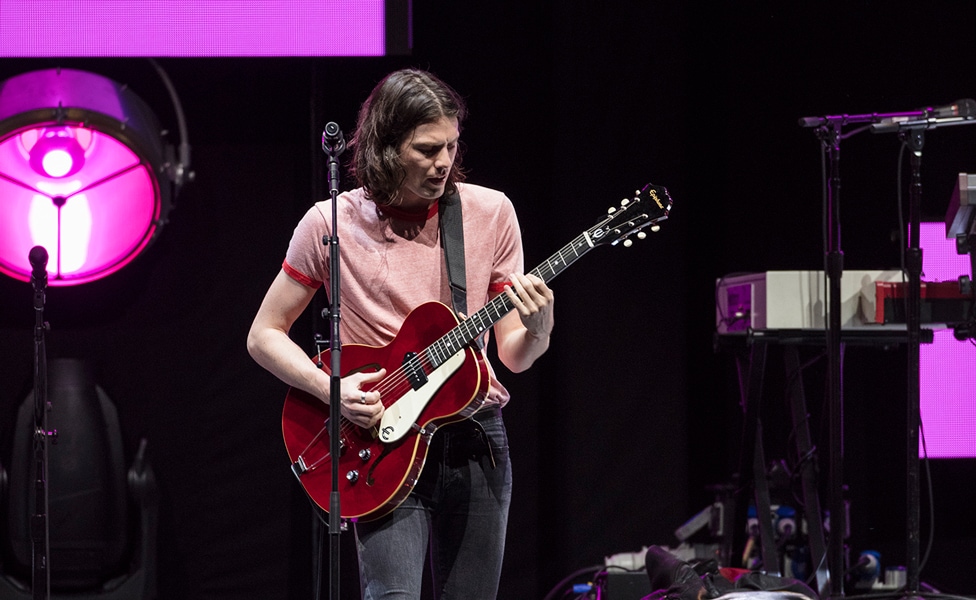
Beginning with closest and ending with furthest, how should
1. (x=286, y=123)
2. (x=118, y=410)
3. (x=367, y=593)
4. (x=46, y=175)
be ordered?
(x=367, y=593), (x=46, y=175), (x=118, y=410), (x=286, y=123)

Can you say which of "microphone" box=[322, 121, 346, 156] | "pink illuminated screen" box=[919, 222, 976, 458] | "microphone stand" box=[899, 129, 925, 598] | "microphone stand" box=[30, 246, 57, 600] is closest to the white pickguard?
"microphone" box=[322, 121, 346, 156]

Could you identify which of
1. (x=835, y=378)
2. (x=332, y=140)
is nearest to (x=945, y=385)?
(x=835, y=378)

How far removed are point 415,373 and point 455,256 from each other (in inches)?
11.6

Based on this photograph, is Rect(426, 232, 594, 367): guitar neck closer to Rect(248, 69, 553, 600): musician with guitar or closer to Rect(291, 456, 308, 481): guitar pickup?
Rect(248, 69, 553, 600): musician with guitar

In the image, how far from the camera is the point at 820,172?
4.68m

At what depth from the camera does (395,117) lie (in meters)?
2.53

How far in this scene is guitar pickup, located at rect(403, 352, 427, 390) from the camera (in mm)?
2510

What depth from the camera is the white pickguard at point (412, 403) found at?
8.15ft

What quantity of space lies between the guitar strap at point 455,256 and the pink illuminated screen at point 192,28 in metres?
1.86

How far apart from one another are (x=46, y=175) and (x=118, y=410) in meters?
0.96

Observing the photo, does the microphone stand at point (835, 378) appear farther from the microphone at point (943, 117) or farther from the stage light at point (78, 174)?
the stage light at point (78, 174)

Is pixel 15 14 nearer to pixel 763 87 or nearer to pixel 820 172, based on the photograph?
pixel 763 87

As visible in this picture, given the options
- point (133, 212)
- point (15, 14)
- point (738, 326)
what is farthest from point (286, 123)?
point (738, 326)

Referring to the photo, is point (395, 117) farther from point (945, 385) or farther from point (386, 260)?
point (945, 385)
